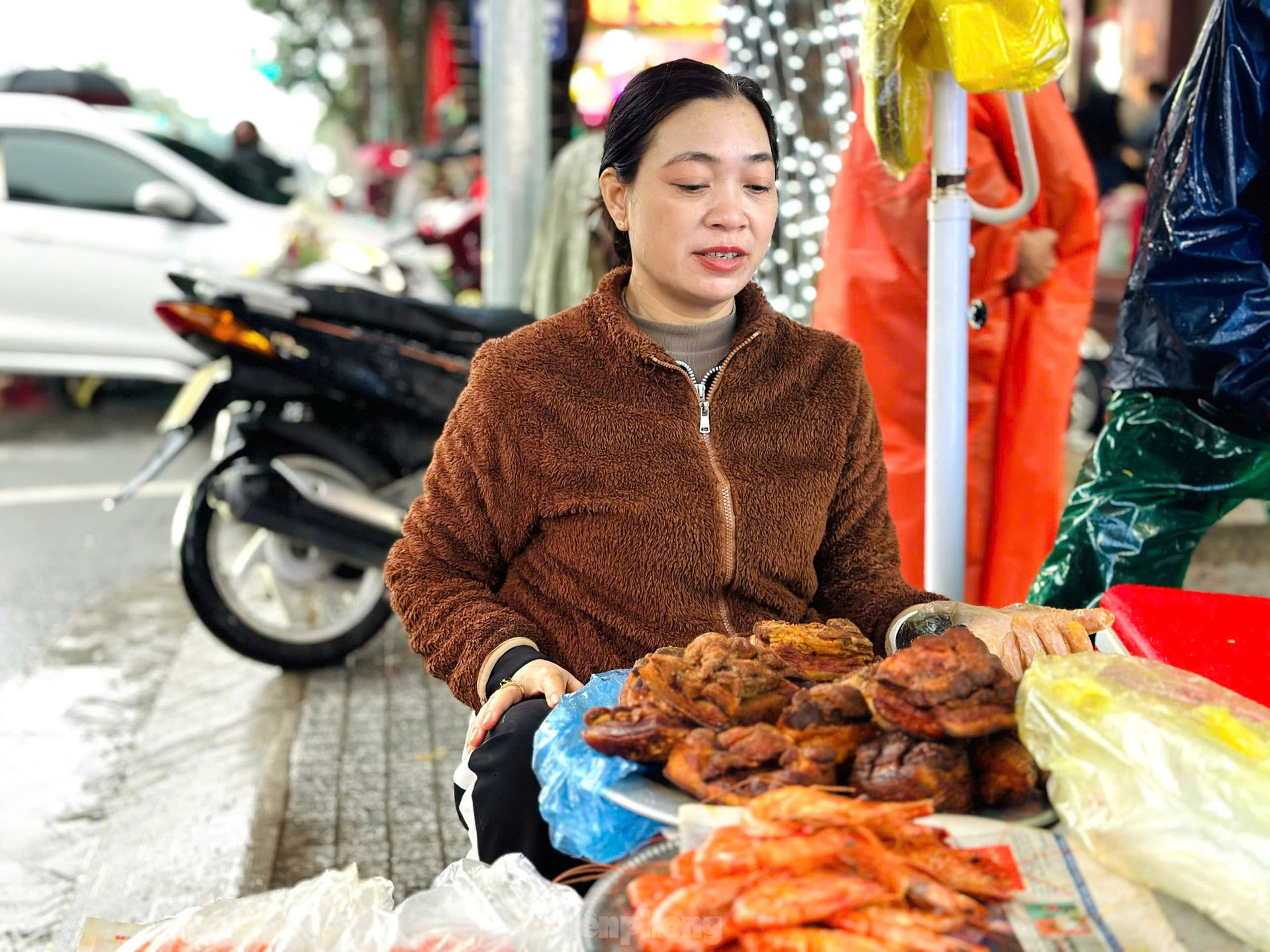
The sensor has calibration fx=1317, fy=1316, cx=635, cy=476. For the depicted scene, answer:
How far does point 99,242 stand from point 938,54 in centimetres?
727

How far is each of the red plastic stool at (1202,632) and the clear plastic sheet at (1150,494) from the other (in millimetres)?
706

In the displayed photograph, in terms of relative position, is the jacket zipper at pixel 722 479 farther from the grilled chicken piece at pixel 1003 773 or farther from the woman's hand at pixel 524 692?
→ the grilled chicken piece at pixel 1003 773

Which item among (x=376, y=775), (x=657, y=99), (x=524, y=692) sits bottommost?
(x=376, y=775)

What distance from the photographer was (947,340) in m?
2.74

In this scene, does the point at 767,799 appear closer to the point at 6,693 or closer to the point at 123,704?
the point at 123,704

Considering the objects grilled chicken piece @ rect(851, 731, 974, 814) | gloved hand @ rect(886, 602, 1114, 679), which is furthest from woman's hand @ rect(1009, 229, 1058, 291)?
grilled chicken piece @ rect(851, 731, 974, 814)

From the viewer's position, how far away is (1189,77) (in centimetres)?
261

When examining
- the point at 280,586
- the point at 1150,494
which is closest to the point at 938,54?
the point at 1150,494

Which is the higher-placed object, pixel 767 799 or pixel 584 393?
pixel 584 393

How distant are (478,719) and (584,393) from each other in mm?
544

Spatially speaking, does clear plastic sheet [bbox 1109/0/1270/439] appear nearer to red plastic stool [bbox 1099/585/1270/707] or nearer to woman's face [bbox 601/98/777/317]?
red plastic stool [bbox 1099/585/1270/707]

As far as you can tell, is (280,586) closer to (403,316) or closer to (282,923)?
(403,316)

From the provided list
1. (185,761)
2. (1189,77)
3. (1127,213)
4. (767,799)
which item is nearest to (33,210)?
(185,761)

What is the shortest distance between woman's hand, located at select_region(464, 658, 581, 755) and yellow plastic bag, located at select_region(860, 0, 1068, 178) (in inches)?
53.7
